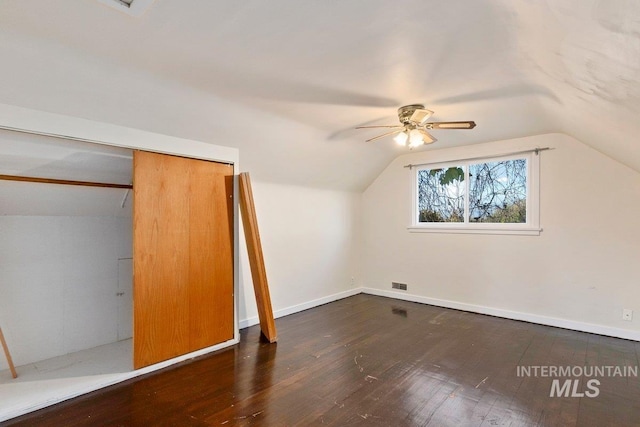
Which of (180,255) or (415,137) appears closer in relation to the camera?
(180,255)

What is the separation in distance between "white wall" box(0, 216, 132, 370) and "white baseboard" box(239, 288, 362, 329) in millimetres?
1314

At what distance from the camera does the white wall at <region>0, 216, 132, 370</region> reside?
9.26ft

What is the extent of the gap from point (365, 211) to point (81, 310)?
13.4 feet

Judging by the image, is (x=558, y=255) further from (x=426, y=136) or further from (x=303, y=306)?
(x=303, y=306)

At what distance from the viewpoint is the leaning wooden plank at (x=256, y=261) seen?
3.40 m

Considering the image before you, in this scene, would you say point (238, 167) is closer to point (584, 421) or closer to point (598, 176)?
point (584, 421)

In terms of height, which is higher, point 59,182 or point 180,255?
point 59,182

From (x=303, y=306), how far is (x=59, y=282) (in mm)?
2787

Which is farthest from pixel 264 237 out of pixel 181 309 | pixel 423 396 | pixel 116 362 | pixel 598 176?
pixel 598 176

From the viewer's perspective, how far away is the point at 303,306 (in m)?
4.57

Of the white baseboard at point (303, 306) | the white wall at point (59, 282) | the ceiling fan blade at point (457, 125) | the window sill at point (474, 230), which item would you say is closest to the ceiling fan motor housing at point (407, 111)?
the ceiling fan blade at point (457, 125)

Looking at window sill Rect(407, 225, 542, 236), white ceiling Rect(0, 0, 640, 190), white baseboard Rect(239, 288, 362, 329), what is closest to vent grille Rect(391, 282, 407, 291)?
white baseboard Rect(239, 288, 362, 329)

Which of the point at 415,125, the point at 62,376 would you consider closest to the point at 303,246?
the point at 415,125

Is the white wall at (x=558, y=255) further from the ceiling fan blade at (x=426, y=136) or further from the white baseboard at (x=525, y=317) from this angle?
the ceiling fan blade at (x=426, y=136)
